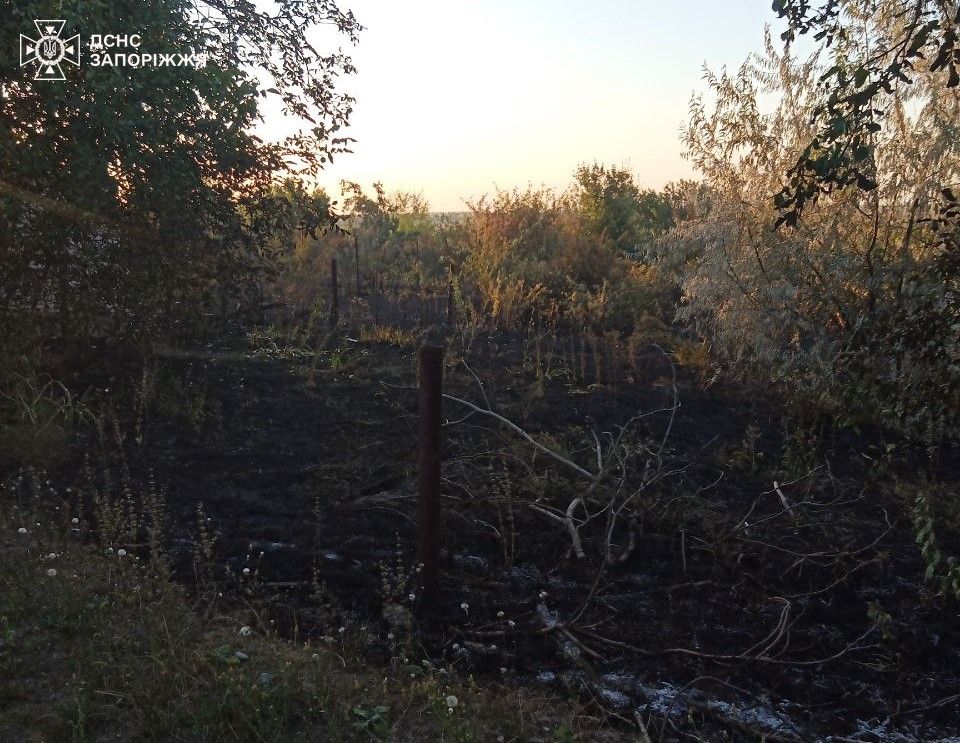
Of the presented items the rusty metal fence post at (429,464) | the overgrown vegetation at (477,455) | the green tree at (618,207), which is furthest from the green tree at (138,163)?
the green tree at (618,207)

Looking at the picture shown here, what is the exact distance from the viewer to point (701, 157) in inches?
350

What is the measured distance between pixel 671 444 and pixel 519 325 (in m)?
4.89

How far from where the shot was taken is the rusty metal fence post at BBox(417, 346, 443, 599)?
4277 mm

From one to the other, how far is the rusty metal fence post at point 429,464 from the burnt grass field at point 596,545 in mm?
172

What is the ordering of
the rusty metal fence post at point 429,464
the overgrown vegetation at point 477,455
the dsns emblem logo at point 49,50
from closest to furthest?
the overgrown vegetation at point 477,455, the rusty metal fence post at point 429,464, the dsns emblem logo at point 49,50

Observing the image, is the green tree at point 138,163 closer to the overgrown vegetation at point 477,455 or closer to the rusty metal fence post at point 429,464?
the overgrown vegetation at point 477,455

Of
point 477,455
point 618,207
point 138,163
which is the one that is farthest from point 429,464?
point 618,207

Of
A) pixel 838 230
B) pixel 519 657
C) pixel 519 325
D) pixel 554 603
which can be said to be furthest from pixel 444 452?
pixel 519 325

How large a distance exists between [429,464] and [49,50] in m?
4.14

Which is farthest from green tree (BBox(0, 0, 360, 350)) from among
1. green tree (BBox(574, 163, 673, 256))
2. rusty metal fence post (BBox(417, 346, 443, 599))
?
green tree (BBox(574, 163, 673, 256))

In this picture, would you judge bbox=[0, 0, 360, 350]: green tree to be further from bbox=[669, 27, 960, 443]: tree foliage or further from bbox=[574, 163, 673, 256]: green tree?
bbox=[574, 163, 673, 256]: green tree

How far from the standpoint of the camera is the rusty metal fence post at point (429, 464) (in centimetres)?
428

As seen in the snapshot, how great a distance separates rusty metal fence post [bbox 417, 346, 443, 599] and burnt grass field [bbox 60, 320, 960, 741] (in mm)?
172

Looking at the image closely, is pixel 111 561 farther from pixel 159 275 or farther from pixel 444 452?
pixel 159 275
